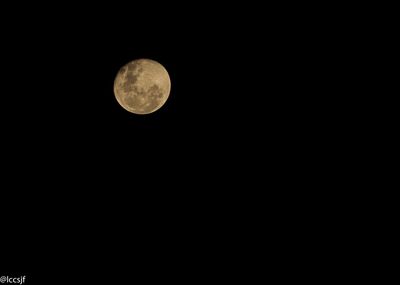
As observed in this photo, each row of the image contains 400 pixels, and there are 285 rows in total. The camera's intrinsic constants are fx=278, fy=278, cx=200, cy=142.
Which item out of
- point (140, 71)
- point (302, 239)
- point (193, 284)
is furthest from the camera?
point (302, 239)

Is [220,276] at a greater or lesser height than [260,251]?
lesser

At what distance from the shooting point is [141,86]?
3.77 m

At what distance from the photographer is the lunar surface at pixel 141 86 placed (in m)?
3.78

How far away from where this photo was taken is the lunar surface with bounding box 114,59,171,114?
149 inches

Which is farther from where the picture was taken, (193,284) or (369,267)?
(193,284)

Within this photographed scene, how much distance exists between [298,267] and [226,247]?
153cm

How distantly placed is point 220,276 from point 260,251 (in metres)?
1.13

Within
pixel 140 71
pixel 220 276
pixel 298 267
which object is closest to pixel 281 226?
pixel 298 267

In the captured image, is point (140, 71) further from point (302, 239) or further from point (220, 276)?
point (302, 239)

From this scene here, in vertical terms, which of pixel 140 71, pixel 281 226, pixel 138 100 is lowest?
pixel 281 226

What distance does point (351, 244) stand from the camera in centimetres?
557

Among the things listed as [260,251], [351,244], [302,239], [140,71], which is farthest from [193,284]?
[140,71]

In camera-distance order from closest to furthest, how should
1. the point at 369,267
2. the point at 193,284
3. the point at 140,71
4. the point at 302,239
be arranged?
the point at 140,71, the point at 369,267, the point at 193,284, the point at 302,239

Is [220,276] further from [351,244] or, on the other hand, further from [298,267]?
[351,244]
